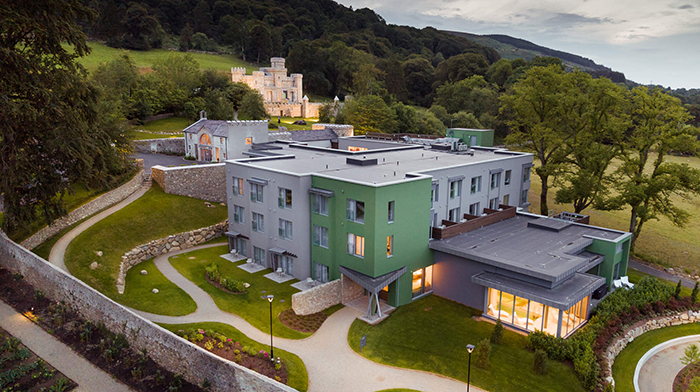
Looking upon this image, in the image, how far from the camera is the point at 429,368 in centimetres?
1952

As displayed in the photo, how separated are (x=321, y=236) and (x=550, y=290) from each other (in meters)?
12.8

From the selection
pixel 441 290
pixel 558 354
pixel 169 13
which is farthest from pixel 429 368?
pixel 169 13

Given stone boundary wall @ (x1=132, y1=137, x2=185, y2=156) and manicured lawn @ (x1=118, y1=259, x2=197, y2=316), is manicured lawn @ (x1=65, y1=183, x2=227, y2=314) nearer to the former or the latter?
manicured lawn @ (x1=118, y1=259, x2=197, y2=316)

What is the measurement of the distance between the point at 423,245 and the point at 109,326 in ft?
55.6

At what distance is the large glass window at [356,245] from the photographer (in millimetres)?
24406

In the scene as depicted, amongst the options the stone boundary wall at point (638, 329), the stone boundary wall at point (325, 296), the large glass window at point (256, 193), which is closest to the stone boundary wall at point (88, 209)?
the large glass window at point (256, 193)

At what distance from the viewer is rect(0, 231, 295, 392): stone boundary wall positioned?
1634cm

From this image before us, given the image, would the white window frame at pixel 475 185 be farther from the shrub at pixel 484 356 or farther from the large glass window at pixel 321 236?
the shrub at pixel 484 356

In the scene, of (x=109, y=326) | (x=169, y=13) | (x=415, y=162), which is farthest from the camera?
(x=169, y=13)

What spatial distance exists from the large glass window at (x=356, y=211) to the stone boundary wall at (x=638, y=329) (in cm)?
1347

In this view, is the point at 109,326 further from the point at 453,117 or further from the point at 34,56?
the point at 453,117

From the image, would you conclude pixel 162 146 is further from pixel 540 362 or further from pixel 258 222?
pixel 540 362

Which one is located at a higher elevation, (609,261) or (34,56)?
(34,56)

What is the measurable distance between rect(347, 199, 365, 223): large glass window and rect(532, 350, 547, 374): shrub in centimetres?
1048
